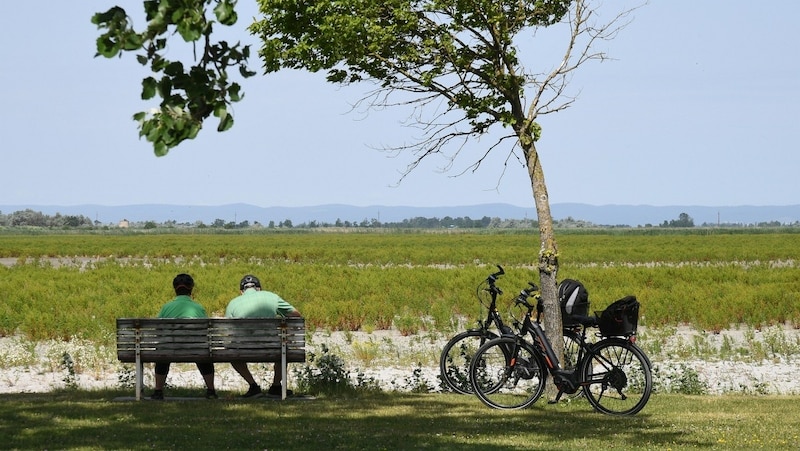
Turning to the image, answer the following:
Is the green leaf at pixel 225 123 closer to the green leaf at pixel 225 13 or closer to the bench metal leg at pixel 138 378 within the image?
the green leaf at pixel 225 13

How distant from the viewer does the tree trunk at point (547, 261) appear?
39.4ft

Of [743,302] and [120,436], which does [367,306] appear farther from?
[120,436]

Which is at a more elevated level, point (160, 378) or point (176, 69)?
point (176, 69)

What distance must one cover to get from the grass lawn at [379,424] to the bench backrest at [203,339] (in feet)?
1.53

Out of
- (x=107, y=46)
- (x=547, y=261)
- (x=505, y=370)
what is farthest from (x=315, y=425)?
(x=107, y=46)

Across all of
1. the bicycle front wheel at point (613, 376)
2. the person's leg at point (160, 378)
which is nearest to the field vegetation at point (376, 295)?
the person's leg at point (160, 378)

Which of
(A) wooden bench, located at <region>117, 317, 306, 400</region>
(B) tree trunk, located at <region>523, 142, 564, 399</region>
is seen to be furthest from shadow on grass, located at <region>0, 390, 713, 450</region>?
(B) tree trunk, located at <region>523, 142, 564, 399</region>

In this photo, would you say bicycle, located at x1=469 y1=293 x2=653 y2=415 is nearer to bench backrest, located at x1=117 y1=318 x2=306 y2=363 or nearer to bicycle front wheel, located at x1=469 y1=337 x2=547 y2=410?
bicycle front wheel, located at x1=469 y1=337 x2=547 y2=410

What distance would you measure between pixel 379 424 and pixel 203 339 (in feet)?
7.35

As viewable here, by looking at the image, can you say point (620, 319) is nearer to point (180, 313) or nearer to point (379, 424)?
point (379, 424)

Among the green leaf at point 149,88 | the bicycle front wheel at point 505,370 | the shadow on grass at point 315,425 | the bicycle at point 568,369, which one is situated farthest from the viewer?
the bicycle front wheel at point 505,370

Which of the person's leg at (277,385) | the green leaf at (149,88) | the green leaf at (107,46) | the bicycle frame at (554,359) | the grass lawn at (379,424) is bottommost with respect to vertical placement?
the grass lawn at (379,424)

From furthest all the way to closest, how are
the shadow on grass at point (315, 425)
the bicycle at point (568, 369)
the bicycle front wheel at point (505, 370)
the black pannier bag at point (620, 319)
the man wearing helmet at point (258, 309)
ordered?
the man wearing helmet at point (258, 309)
the bicycle front wheel at point (505, 370)
the bicycle at point (568, 369)
the black pannier bag at point (620, 319)
the shadow on grass at point (315, 425)

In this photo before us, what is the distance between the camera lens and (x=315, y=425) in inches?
394
